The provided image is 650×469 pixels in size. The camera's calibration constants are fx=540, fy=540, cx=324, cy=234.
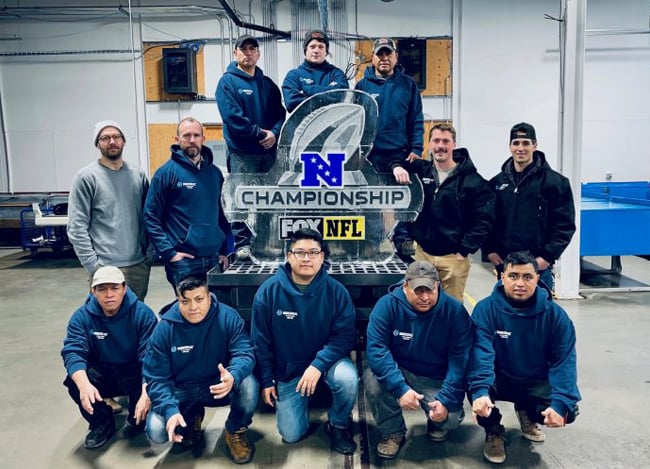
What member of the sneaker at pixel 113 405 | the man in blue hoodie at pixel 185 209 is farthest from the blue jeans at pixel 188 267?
the sneaker at pixel 113 405

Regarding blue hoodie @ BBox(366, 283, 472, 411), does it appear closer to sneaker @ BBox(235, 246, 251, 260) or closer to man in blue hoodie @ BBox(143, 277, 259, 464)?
man in blue hoodie @ BBox(143, 277, 259, 464)

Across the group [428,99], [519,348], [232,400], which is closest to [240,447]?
[232,400]

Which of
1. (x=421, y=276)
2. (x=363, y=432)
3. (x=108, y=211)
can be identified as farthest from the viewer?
(x=108, y=211)

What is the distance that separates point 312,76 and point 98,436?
100 inches

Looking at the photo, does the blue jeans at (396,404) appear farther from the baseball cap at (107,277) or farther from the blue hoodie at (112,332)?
the baseball cap at (107,277)

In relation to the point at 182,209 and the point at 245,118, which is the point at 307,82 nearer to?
the point at 245,118

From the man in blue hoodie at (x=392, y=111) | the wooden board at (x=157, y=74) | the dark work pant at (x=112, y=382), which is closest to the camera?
the dark work pant at (x=112, y=382)

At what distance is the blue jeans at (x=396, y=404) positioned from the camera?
282 cm

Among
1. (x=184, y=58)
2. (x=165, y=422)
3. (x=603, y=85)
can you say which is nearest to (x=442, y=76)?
(x=603, y=85)

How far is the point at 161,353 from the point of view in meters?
2.71

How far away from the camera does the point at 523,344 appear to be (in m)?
2.75

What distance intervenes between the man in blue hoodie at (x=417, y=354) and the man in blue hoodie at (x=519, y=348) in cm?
11

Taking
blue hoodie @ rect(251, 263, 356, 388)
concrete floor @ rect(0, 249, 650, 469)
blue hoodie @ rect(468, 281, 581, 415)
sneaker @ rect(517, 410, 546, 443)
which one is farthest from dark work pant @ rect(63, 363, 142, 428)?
sneaker @ rect(517, 410, 546, 443)

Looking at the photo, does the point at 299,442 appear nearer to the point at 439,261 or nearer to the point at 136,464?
the point at 136,464
